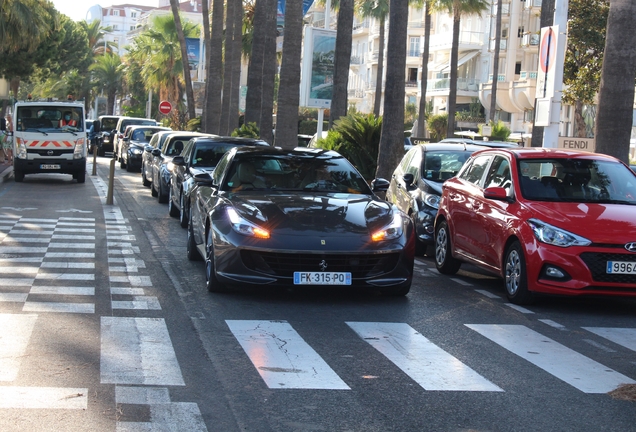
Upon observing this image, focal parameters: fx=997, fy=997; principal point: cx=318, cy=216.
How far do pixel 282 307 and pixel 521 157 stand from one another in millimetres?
3641

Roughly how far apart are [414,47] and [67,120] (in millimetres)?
59880

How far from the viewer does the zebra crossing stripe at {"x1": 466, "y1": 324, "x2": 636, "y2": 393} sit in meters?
7.05

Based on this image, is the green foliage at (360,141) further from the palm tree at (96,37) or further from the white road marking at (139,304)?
the palm tree at (96,37)

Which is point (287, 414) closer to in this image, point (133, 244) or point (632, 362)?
point (632, 362)

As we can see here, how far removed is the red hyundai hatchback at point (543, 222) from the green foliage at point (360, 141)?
495 inches

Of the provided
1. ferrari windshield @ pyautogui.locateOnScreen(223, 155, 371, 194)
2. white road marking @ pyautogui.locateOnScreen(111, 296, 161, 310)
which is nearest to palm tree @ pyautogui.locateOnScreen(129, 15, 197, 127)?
ferrari windshield @ pyautogui.locateOnScreen(223, 155, 371, 194)

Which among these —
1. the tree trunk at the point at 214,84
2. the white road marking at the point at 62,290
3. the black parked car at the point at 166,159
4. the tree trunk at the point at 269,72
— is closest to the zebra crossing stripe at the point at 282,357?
the white road marking at the point at 62,290

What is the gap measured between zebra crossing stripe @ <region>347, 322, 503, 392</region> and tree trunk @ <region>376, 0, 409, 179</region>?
13053 mm

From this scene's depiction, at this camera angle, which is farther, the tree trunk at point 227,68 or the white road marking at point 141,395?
the tree trunk at point 227,68

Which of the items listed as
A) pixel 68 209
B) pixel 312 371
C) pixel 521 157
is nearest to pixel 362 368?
pixel 312 371

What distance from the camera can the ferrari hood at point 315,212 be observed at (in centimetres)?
994

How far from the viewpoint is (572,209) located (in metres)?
10.4

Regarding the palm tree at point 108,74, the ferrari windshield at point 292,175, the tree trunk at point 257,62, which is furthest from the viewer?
the palm tree at point 108,74

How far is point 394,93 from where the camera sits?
21.6 metres
